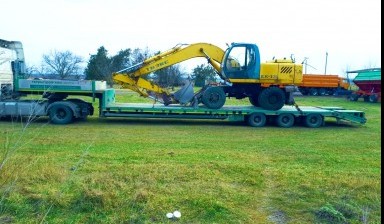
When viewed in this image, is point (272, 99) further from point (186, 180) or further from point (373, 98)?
point (373, 98)

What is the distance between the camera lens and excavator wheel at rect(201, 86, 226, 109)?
42.0 ft

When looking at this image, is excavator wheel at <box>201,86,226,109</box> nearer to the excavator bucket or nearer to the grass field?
the excavator bucket

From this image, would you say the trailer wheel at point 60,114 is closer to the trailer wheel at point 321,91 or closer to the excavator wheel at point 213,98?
the excavator wheel at point 213,98

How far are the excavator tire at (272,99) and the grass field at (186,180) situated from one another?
351cm

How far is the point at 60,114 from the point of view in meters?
12.3

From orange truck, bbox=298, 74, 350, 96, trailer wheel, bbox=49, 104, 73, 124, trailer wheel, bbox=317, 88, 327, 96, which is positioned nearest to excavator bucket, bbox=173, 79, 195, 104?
trailer wheel, bbox=49, 104, 73, 124

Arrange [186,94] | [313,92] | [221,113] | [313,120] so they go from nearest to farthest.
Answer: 1. [221,113]
2. [313,120]
3. [186,94]
4. [313,92]

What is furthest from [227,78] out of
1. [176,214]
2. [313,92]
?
[313,92]

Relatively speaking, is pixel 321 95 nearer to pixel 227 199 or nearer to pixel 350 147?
pixel 350 147

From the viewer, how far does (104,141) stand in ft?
30.2

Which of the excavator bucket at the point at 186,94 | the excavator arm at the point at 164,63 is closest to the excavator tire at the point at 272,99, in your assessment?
the excavator arm at the point at 164,63

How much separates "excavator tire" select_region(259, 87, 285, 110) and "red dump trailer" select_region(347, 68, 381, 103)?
15.9 m

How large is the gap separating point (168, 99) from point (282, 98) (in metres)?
4.39

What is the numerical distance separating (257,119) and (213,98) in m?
1.82
